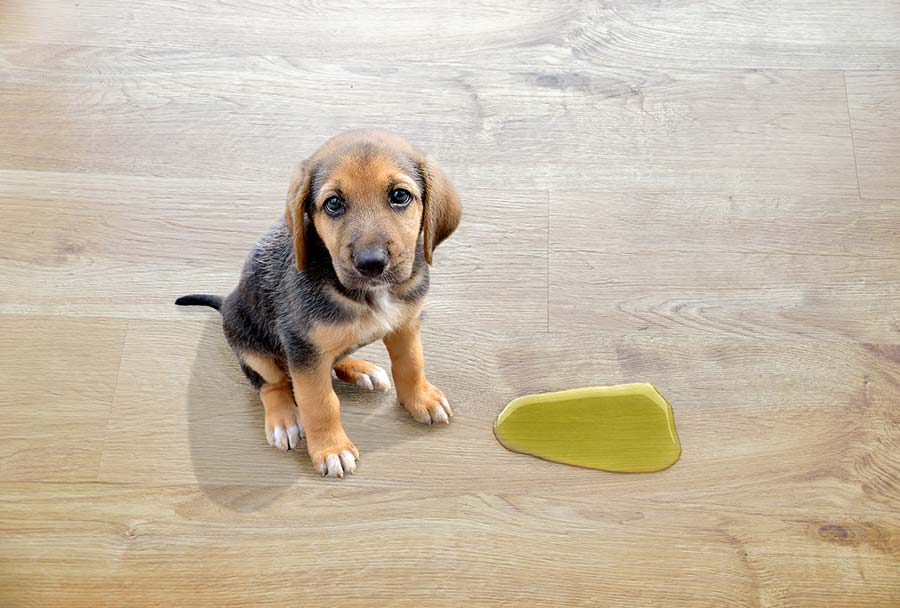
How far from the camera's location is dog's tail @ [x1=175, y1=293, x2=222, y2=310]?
3041 mm

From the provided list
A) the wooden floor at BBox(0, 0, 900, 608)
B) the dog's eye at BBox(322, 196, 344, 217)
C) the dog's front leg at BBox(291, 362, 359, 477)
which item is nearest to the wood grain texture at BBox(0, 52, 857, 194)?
the wooden floor at BBox(0, 0, 900, 608)

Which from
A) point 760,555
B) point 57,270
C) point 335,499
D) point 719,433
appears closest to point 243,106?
point 57,270

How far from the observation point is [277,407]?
2.91m

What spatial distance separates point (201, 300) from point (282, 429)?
19.6 inches

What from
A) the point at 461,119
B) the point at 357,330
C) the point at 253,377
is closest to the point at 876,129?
the point at 461,119

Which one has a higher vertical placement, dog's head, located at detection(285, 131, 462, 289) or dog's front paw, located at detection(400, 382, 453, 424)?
dog's head, located at detection(285, 131, 462, 289)

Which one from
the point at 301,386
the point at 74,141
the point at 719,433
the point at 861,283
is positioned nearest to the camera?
the point at 301,386

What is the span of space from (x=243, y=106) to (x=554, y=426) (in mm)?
1695

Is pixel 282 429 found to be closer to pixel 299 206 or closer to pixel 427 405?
pixel 427 405

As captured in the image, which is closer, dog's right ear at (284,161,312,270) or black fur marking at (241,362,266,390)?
dog's right ear at (284,161,312,270)

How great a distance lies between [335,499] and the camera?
9.24ft

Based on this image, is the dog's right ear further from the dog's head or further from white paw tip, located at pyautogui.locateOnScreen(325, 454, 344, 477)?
white paw tip, located at pyautogui.locateOnScreen(325, 454, 344, 477)

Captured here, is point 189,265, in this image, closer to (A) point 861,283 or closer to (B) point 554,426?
(B) point 554,426

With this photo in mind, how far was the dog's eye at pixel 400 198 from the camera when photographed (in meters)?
2.37
